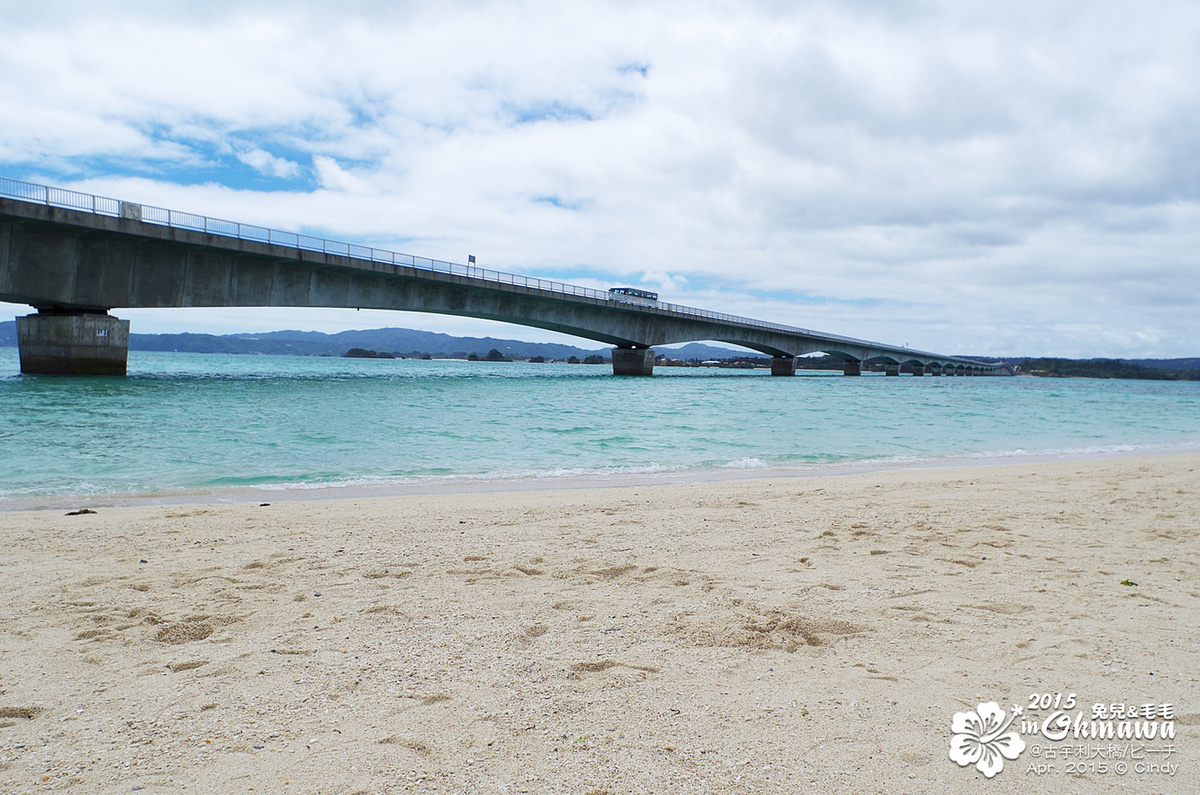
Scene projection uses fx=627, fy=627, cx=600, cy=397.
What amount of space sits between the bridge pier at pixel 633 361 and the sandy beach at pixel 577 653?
62.7m

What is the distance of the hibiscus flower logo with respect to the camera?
8.61 ft

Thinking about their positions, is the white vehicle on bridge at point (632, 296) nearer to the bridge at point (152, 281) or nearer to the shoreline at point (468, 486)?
the bridge at point (152, 281)

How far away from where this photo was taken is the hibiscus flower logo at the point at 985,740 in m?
2.62

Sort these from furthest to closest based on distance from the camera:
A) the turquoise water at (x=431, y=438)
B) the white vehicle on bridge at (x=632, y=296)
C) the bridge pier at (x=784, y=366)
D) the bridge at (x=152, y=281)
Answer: the bridge pier at (x=784, y=366) < the white vehicle on bridge at (x=632, y=296) < the bridge at (x=152, y=281) < the turquoise water at (x=431, y=438)

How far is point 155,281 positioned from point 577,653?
4046cm

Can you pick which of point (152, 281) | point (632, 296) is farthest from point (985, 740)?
point (632, 296)

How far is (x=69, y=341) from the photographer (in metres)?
33.8

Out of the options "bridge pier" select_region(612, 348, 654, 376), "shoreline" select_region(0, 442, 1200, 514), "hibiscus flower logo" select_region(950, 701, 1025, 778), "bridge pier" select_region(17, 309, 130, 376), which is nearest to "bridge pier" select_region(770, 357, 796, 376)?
"bridge pier" select_region(612, 348, 654, 376)

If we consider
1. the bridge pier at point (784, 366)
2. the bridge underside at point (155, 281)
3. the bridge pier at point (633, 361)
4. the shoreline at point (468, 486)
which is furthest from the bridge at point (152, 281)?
the bridge pier at point (784, 366)

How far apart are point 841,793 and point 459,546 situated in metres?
4.34

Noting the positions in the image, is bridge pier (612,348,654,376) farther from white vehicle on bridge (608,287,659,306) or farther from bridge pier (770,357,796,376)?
bridge pier (770,357,796,376)

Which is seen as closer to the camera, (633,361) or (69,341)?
(69,341)

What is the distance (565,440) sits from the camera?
16.9 m

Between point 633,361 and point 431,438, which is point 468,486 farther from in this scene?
point 633,361
